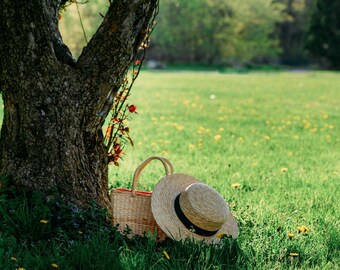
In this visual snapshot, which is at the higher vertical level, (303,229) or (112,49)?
(112,49)

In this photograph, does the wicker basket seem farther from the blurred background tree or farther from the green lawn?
the blurred background tree

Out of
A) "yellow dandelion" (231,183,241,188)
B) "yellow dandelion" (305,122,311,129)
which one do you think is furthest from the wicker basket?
"yellow dandelion" (305,122,311,129)

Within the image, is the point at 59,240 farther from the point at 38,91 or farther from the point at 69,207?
the point at 38,91

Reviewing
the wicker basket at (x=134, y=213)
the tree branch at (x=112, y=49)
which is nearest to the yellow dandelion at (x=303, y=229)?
the wicker basket at (x=134, y=213)

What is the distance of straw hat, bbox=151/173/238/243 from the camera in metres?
3.69

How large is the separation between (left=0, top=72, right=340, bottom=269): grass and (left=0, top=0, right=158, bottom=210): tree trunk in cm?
23

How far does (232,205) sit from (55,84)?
6.16ft

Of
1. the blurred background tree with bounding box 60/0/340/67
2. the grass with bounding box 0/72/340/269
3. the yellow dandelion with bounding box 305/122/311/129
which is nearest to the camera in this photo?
the grass with bounding box 0/72/340/269

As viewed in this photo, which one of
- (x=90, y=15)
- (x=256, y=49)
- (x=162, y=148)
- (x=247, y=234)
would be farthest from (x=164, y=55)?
(x=247, y=234)

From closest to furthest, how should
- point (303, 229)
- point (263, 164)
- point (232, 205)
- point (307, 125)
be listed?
point (303, 229)
point (232, 205)
point (263, 164)
point (307, 125)

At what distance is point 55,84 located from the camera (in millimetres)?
3701

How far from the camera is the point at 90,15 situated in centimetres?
4616

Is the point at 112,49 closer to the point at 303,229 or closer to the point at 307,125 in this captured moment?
the point at 303,229

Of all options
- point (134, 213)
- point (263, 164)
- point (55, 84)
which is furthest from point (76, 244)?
point (263, 164)
